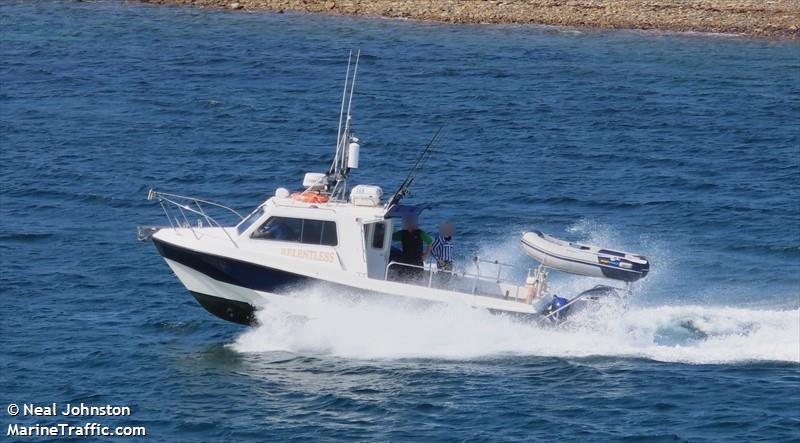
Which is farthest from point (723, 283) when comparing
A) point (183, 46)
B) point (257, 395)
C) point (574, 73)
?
point (183, 46)

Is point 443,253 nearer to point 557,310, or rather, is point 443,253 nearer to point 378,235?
point 378,235

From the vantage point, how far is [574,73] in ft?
172

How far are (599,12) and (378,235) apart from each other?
37858mm

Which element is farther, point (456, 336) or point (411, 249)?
point (411, 249)

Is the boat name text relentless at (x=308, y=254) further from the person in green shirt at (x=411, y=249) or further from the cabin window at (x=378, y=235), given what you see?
the person in green shirt at (x=411, y=249)

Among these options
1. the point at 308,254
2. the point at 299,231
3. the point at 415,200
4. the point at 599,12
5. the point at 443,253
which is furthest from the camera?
the point at 599,12

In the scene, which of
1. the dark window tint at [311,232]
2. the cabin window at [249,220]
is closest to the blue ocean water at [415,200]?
the dark window tint at [311,232]

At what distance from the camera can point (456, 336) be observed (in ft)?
83.9

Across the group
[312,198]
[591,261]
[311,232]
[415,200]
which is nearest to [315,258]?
[311,232]

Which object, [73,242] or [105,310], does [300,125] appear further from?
[105,310]

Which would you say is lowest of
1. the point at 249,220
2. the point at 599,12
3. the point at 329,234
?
the point at 329,234

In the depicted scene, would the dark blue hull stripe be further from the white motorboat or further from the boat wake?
the boat wake

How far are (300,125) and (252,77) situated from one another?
24.7 ft

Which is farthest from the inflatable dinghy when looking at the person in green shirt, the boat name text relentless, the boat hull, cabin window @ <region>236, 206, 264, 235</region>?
cabin window @ <region>236, 206, 264, 235</region>
